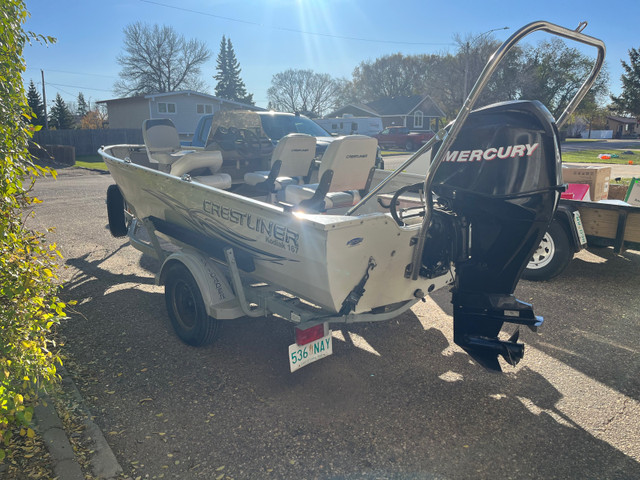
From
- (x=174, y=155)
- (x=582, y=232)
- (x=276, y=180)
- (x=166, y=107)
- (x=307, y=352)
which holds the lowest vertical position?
(x=307, y=352)

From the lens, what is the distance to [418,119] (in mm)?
59000

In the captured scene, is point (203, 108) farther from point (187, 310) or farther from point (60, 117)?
point (187, 310)

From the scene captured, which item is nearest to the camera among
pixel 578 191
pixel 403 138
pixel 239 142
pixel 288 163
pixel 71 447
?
pixel 71 447

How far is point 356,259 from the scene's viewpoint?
3.09 metres

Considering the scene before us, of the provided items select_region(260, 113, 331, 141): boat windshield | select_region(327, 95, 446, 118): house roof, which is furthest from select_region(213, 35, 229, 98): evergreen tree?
select_region(260, 113, 331, 141): boat windshield

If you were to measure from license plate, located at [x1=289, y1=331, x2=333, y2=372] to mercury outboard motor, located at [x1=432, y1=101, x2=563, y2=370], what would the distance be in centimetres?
97

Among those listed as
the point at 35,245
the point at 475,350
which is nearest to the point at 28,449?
the point at 35,245

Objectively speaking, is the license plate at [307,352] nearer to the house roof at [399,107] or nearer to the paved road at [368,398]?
the paved road at [368,398]

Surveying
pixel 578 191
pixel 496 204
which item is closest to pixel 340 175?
pixel 496 204

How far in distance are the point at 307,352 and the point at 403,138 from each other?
32.7 metres

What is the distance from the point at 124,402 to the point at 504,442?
2.55 m

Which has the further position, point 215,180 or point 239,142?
point 239,142

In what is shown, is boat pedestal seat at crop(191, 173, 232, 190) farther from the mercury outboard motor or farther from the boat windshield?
the boat windshield

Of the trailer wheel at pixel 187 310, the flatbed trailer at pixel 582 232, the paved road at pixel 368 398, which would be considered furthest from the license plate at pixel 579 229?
the trailer wheel at pixel 187 310
